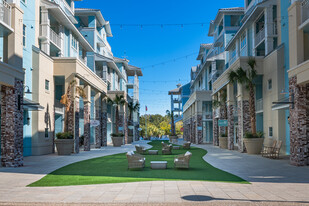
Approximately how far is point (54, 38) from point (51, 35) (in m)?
0.60

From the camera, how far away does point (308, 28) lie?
15.5 m

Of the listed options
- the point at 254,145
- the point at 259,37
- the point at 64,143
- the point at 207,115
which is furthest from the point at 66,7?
the point at 207,115

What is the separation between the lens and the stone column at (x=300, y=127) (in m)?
15.2

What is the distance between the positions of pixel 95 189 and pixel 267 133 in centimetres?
1800

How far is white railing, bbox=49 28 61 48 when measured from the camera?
26.2m

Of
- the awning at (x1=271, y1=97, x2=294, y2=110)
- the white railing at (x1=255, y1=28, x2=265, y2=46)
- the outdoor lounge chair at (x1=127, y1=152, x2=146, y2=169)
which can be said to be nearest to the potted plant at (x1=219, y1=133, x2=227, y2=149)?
the white railing at (x1=255, y1=28, x2=265, y2=46)

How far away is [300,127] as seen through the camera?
1536cm

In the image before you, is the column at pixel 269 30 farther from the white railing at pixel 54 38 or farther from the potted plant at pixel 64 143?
the white railing at pixel 54 38

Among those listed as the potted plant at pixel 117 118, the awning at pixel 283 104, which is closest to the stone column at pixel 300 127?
the awning at pixel 283 104

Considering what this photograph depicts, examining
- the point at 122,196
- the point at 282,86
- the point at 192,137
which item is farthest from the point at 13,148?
the point at 192,137

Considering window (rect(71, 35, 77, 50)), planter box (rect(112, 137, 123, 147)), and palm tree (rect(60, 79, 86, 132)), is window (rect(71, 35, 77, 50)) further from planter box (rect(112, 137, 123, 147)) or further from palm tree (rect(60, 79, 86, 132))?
planter box (rect(112, 137, 123, 147))

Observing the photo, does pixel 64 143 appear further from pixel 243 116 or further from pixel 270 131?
pixel 270 131

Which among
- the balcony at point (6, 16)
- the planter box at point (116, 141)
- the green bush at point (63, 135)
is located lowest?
the planter box at point (116, 141)

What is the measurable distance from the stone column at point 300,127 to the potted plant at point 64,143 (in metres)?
14.4
